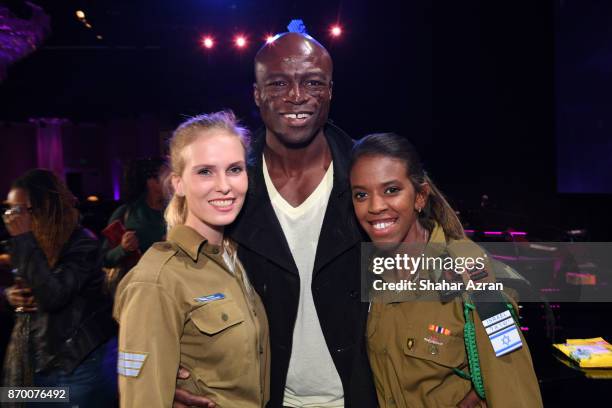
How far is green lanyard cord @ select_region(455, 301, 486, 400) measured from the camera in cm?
161

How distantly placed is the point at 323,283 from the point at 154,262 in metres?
0.81

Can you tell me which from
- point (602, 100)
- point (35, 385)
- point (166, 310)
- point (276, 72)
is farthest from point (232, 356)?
point (602, 100)

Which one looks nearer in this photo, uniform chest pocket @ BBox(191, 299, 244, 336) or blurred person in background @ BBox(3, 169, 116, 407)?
uniform chest pocket @ BBox(191, 299, 244, 336)

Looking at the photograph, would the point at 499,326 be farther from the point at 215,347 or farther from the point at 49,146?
the point at 49,146

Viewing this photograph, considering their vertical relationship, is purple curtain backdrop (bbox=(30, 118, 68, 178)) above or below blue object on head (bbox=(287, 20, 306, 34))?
above

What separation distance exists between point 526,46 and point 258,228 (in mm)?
7620

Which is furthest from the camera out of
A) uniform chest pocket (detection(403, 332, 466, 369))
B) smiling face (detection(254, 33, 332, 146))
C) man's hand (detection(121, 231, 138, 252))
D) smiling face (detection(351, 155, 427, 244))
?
man's hand (detection(121, 231, 138, 252))

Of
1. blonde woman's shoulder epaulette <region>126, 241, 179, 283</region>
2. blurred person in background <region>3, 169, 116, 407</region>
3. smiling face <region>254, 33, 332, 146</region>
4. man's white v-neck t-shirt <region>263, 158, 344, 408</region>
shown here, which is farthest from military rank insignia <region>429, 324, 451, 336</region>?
blurred person in background <region>3, 169, 116, 407</region>

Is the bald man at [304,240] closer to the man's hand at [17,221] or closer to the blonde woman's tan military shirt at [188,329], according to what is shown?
the blonde woman's tan military shirt at [188,329]

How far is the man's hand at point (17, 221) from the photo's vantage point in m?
2.47

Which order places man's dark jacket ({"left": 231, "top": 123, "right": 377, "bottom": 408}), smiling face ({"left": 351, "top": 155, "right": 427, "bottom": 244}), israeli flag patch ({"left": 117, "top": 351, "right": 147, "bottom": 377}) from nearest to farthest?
israeli flag patch ({"left": 117, "top": 351, "right": 147, "bottom": 377}) < smiling face ({"left": 351, "top": 155, "right": 427, "bottom": 244}) < man's dark jacket ({"left": 231, "top": 123, "right": 377, "bottom": 408})

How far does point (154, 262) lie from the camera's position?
155cm

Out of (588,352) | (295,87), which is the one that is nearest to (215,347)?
(295,87)

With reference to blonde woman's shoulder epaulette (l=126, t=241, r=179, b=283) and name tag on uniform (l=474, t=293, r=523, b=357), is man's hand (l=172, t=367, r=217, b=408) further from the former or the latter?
name tag on uniform (l=474, t=293, r=523, b=357)
